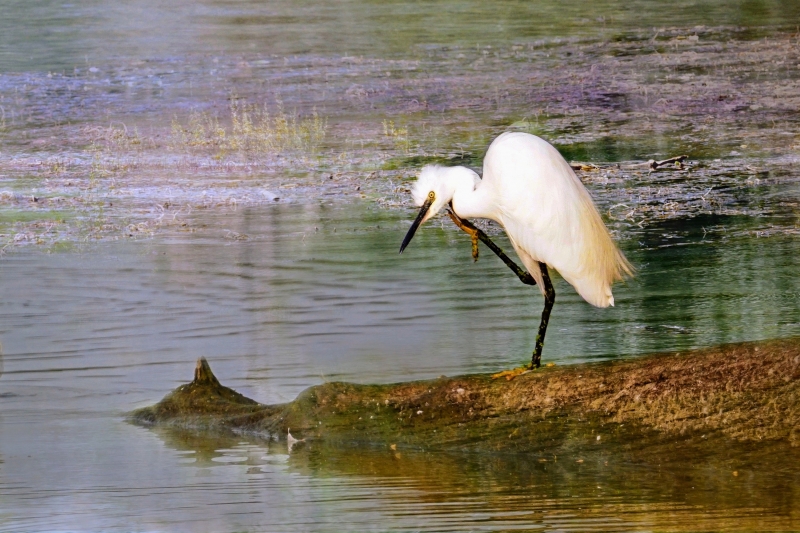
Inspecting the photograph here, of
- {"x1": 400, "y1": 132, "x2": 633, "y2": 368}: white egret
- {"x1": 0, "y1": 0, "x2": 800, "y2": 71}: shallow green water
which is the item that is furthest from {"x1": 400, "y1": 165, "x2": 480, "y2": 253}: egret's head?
{"x1": 0, "y1": 0, "x2": 800, "y2": 71}: shallow green water

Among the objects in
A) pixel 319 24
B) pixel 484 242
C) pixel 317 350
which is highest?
pixel 319 24

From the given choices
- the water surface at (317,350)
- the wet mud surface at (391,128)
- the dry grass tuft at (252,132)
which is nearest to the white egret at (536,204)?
the water surface at (317,350)

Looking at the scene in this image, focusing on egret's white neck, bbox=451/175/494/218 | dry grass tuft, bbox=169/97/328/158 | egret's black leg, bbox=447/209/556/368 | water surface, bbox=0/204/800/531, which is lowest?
water surface, bbox=0/204/800/531

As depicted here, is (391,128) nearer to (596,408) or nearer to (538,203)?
(538,203)

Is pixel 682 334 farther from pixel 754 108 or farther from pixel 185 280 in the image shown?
pixel 754 108

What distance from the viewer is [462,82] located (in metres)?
16.3

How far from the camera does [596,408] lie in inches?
179

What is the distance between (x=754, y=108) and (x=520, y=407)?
11.3 m

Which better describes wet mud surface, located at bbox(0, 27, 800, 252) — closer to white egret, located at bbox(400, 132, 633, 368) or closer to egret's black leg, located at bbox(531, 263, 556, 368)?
white egret, located at bbox(400, 132, 633, 368)

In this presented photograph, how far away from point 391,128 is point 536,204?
880 cm

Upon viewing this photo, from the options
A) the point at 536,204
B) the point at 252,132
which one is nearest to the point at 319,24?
the point at 252,132

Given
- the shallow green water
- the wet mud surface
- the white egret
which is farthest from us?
the shallow green water

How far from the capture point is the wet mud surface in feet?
38.2

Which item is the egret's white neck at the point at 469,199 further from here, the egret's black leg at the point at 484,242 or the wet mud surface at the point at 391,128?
the wet mud surface at the point at 391,128
